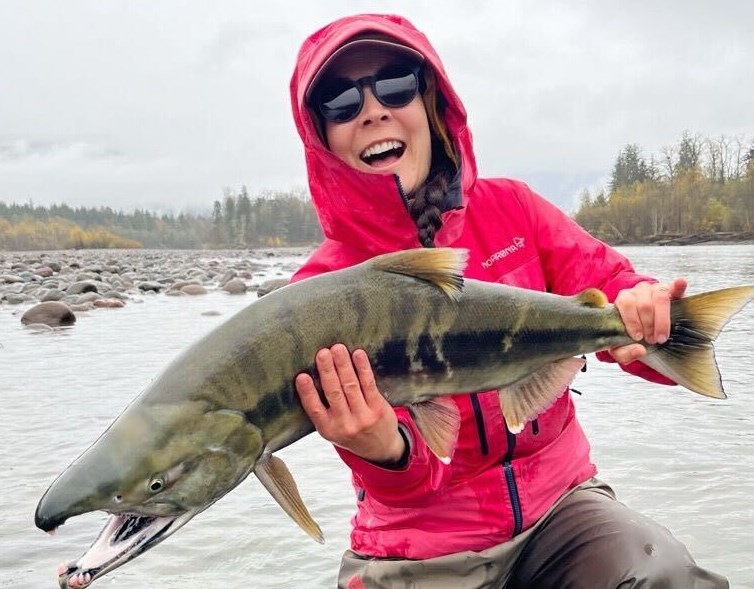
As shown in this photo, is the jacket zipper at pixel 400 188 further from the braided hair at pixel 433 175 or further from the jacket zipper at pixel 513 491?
the jacket zipper at pixel 513 491

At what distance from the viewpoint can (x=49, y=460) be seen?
18.1 feet

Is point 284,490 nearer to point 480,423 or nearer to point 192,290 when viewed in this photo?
point 480,423

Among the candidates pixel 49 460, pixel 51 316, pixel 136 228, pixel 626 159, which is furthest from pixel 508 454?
pixel 136 228

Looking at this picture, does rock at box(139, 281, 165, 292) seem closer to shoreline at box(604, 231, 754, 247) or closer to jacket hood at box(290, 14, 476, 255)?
jacket hood at box(290, 14, 476, 255)

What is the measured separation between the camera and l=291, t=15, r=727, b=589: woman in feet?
9.37

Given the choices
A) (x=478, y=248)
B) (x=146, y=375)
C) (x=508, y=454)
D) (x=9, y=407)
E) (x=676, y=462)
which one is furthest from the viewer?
(x=146, y=375)

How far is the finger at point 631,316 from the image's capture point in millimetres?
2688

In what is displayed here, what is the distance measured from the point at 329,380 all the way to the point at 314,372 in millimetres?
58

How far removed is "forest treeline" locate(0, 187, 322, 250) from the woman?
104 metres

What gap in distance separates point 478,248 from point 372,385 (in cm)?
118

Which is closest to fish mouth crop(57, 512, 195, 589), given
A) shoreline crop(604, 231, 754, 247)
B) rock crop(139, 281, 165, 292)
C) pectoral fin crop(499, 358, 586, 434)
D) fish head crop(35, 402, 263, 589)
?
fish head crop(35, 402, 263, 589)

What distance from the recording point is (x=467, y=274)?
133 inches

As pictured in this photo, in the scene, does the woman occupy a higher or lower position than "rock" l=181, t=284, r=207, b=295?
higher

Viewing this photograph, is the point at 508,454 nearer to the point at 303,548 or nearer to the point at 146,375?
the point at 303,548
